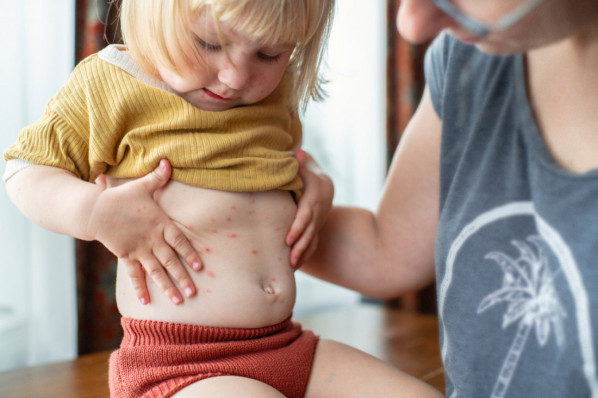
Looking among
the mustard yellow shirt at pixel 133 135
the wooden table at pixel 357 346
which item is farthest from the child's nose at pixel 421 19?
the wooden table at pixel 357 346

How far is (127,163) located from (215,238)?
16cm

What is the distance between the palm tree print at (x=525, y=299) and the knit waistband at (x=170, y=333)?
1.13 ft

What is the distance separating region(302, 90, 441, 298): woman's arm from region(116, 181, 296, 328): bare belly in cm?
14

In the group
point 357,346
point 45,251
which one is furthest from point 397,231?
point 45,251

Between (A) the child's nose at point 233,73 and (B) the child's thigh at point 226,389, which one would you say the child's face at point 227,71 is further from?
(B) the child's thigh at point 226,389

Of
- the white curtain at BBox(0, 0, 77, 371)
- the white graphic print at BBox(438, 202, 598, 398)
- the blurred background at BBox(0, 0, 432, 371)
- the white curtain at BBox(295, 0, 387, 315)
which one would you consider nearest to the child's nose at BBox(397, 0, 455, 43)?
the white graphic print at BBox(438, 202, 598, 398)

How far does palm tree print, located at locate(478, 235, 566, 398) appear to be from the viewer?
61 centimetres

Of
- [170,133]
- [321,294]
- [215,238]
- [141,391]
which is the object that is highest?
[170,133]

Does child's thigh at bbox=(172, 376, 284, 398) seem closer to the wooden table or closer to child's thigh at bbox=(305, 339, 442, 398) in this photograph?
child's thigh at bbox=(305, 339, 442, 398)

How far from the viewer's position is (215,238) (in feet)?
2.75

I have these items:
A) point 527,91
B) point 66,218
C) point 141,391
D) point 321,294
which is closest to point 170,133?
point 66,218

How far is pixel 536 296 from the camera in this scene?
2.08 feet

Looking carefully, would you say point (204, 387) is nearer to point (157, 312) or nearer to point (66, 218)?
point (157, 312)

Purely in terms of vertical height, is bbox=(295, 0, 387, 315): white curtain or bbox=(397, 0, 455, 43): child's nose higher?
bbox=(397, 0, 455, 43): child's nose
